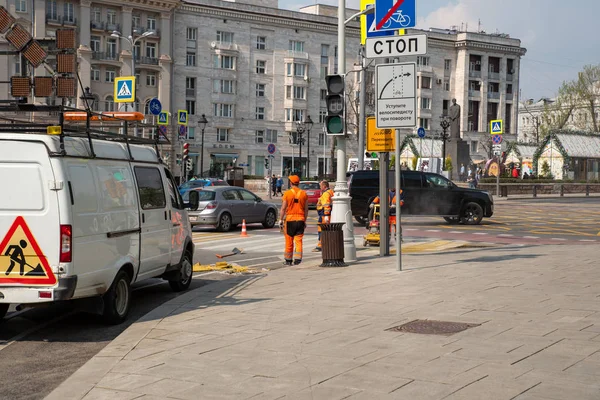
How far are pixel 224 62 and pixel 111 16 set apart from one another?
13119mm

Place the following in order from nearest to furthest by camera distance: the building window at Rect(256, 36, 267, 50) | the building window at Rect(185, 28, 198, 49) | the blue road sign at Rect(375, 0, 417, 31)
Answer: the blue road sign at Rect(375, 0, 417, 31) < the building window at Rect(185, 28, 198, 49) < the building window at Rect(256, 36, 267, 50)

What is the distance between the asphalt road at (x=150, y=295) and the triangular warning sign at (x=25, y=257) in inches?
27.0

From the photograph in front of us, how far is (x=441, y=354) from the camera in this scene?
7.32m

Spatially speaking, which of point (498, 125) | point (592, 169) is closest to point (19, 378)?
point (498, 125)

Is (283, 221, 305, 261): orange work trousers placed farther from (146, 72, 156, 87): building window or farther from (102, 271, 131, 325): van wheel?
(146, 72, 156, 87): building window

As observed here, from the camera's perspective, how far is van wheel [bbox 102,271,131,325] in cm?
970

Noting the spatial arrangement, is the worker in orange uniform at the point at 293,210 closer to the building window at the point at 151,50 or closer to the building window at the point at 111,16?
the building window at the point at 111,16

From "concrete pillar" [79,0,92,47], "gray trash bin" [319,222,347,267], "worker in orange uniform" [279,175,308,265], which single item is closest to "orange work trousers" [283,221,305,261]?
"worker in orange uniform" [279,175,308,265]

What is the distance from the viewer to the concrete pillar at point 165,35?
82.8 m

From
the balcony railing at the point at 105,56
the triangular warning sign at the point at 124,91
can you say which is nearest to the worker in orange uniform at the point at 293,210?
the triangular warning sign at the point at 124,91

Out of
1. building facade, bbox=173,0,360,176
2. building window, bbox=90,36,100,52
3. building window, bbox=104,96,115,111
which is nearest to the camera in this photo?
building window, bbox=90,36,100,52

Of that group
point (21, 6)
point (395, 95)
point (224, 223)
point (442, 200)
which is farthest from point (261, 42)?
point (395, 95)

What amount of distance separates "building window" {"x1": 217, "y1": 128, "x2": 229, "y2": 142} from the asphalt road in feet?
173

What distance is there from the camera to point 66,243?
8.68 meters
